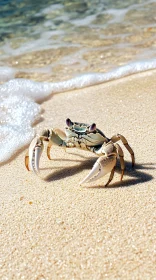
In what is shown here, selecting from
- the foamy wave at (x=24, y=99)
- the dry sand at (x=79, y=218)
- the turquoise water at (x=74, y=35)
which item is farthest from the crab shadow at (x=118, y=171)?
the turquoise water at (x=74, y=35)

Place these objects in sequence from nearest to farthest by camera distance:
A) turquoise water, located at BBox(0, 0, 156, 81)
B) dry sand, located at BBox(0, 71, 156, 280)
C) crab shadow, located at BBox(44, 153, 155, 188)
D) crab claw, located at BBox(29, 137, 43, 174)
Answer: dry sand, located at BBox(0, 71, 156, 280) → crab shadow, located at BBox(44, 153, 155, 188) → crab claw, located at BBox(29, 137, 43, 174) → turquoise water, located at BBox(0, 0, 156, 81)

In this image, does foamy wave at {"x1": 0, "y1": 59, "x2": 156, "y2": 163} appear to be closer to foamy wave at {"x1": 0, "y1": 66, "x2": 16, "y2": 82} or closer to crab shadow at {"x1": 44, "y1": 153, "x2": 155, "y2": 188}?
foamy wave at {"x1": 0, "y1": 66, "x2": 16, "y2": 82}

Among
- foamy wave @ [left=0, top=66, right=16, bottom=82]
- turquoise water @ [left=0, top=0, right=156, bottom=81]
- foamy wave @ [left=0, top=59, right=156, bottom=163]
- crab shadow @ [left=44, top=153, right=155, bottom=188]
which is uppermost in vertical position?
crab shadow @ [left=44, top=153, right=155, bottom=188]

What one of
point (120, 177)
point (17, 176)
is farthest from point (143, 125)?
point (17, 176)

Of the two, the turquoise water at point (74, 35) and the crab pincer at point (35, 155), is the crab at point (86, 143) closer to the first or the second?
the crab pincer at point (35, 155)

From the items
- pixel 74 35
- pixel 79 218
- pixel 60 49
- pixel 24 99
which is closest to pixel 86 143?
pixel 79 218

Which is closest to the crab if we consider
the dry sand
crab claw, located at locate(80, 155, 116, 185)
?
crab claw, located at locate(80, 155, 116, 185)

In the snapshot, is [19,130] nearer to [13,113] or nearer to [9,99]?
[13,113]

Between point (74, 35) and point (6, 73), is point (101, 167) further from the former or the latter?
point (74, 35)
